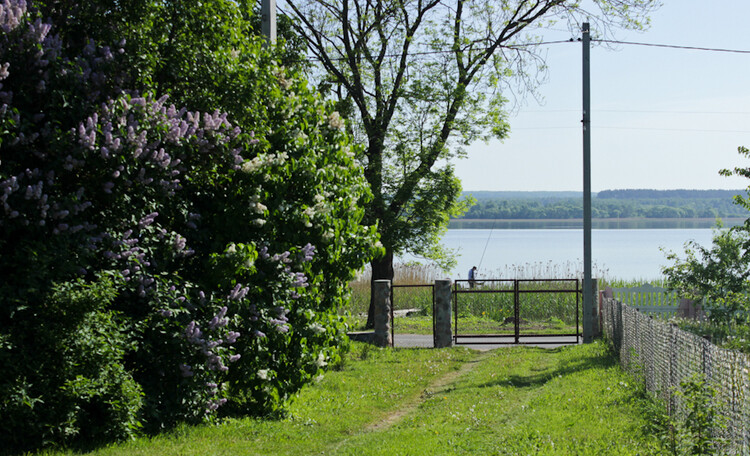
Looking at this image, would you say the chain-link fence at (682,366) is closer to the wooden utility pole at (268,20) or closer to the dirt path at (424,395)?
the dirt path at (424,395)

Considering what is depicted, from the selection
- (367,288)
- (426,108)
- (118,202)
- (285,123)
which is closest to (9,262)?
(118,202)

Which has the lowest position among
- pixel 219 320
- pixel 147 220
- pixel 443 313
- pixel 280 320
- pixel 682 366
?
pixel 443 313

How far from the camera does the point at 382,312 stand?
17234mm

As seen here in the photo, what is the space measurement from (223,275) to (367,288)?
19402 mm

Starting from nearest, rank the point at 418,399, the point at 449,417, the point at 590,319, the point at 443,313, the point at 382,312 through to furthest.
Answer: the point at 449,417
the point at 418,399
the point at 382,312
the point at 443,313
the point at 590,319

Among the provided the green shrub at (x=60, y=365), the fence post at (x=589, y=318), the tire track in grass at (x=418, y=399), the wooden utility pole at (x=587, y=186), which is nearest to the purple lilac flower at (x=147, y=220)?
the green shrub at (x=60, y=365)

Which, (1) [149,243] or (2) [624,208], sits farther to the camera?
(2) [624,208]

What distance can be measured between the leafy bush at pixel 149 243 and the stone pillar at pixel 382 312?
24.2 ft

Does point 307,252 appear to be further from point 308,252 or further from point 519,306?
point 519,306

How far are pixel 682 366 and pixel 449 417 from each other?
10.3ft

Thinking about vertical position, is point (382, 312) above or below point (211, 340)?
below

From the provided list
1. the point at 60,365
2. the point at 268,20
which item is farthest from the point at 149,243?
the point at 268,20

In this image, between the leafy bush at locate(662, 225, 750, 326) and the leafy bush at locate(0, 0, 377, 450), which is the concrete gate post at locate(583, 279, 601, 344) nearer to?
the leafy bush at locate(662, 225, 750, 326)

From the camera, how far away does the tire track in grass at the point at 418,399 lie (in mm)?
9273
